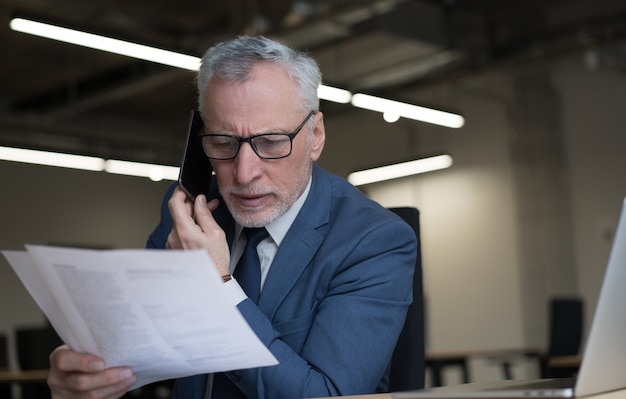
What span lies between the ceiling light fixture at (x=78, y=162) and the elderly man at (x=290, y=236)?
585cm

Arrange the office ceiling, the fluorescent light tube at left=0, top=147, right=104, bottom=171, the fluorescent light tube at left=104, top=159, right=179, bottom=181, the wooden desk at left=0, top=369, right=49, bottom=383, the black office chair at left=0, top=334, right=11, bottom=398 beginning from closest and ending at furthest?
the wooden desk at left=0, top=369, right=49, bottom=383 → the black office chair at left=0, top=334, right=11, bottom=398 → the fluorescent light tube at left=0, top=147, right=104, bottom=171 → the fluorescent light tube at left=104, top=159, right=179, bottom=181 → the office ceiling

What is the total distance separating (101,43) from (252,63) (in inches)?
142

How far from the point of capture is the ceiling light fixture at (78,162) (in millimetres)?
7816

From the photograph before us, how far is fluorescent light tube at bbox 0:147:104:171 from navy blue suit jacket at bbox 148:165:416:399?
242 inches

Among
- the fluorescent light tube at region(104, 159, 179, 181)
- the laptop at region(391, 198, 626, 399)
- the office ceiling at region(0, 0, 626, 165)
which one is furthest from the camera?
the office ceiling at region(0, 0, 626, 165)

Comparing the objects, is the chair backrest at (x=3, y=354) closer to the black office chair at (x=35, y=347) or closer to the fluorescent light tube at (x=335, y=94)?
the black office chair at (x=35, y=347)

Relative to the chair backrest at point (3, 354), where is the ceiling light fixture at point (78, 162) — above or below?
above

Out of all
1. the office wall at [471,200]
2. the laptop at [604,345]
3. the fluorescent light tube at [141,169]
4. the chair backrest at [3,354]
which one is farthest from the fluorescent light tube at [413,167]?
the laptop at [604,345]

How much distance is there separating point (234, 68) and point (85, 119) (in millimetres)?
10750

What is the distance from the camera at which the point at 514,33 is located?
32.7 ft

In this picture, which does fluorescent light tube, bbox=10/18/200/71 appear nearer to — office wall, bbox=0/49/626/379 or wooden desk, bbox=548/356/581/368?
wooden desk, bbox=548/356/581/368

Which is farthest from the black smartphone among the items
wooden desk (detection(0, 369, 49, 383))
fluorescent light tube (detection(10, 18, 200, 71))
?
wooden desk (detection(0, 369, 49, 383))

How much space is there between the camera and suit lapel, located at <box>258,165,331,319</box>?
71.7 inches

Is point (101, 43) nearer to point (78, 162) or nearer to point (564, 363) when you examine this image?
point (78, 162)
